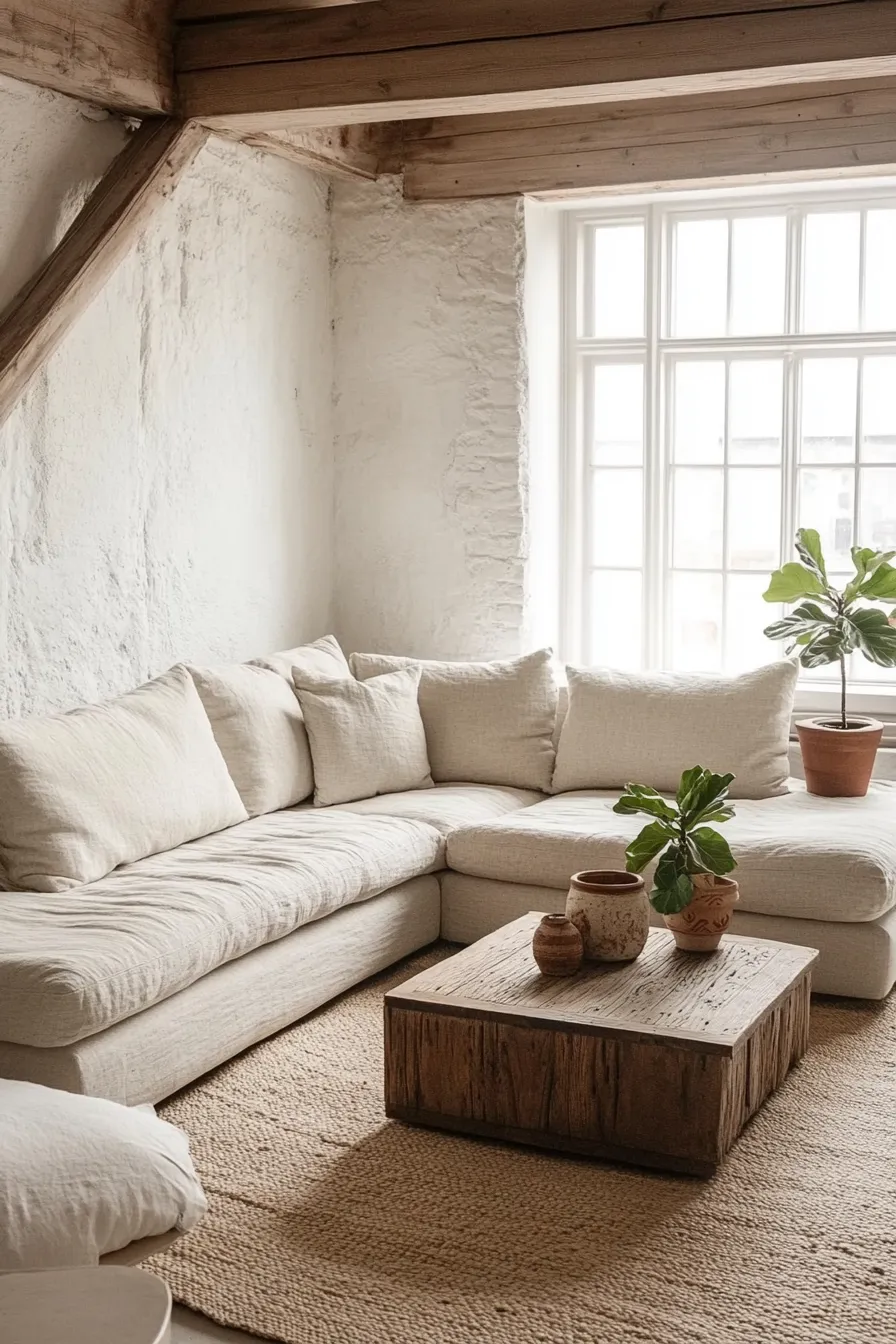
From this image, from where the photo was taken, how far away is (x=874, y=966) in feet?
13.4

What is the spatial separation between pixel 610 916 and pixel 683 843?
0.25 meters

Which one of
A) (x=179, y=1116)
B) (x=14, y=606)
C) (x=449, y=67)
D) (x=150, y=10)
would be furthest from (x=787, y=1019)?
(x=150, y=10)

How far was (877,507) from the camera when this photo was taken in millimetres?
5625

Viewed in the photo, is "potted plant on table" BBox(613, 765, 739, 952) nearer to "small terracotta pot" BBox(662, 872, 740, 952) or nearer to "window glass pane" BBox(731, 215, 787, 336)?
"small terracotta pot" BBox(662, 872, 740, 952)

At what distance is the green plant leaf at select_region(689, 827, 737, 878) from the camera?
340 centimetres

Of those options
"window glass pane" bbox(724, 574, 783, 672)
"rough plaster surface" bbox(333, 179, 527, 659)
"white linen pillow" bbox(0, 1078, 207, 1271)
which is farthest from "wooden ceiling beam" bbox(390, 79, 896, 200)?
"white linen pillow" bbox(0, 1078, 207, 1271)

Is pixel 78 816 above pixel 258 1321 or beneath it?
above

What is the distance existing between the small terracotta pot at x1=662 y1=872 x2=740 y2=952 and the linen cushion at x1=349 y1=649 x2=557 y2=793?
68.5 inches

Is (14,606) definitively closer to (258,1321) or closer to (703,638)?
(258,1321)

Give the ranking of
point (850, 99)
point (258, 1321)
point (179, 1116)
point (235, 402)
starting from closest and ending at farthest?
point (258, 1321) < point (179, 1116) < point (850, 99) < point (235, 402)

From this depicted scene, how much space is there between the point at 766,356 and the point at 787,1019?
3119mm

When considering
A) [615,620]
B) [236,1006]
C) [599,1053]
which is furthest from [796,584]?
[236,1006]

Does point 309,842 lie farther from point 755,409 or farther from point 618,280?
point 618,280

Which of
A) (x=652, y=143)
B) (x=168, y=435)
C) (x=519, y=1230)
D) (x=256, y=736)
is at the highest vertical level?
(x=652, y=143)
